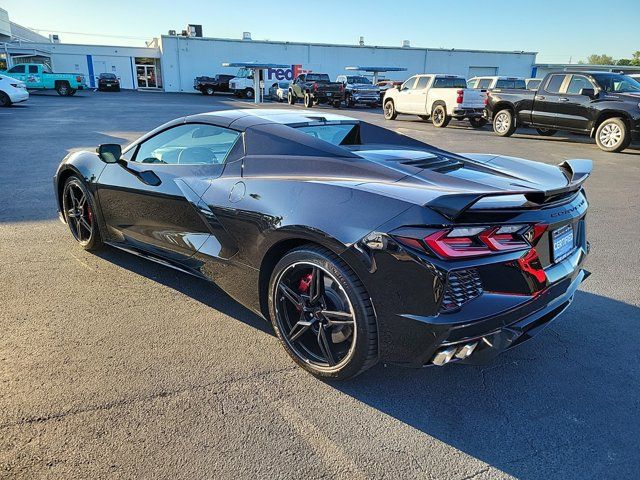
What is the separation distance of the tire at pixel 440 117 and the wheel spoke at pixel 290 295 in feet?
54.3

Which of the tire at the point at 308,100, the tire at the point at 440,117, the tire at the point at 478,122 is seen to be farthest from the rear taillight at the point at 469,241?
the tire at the point at 308,100

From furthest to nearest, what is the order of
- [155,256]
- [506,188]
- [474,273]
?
1. [155,256]
2. [506,188]
3. [474,273]

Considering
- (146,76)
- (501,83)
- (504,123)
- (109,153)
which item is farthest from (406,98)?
(146,76)

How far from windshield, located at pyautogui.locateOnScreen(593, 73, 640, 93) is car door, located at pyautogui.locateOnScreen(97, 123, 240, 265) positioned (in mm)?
12314

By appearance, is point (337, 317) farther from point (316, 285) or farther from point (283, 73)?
point (283, 73)

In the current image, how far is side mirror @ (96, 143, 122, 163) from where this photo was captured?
3814mm

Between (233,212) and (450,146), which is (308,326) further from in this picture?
(450,146)

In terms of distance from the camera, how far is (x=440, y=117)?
18.1 m

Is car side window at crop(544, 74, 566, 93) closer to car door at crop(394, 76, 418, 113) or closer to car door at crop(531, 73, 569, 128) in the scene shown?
car door at crop(531, 73, 569, 128)

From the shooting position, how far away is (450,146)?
42.3ft

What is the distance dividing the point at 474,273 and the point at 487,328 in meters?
0.28

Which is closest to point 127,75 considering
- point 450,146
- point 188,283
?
point 450,146

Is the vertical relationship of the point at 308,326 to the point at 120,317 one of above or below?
above

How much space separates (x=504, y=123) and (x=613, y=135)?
3674 millimetres
